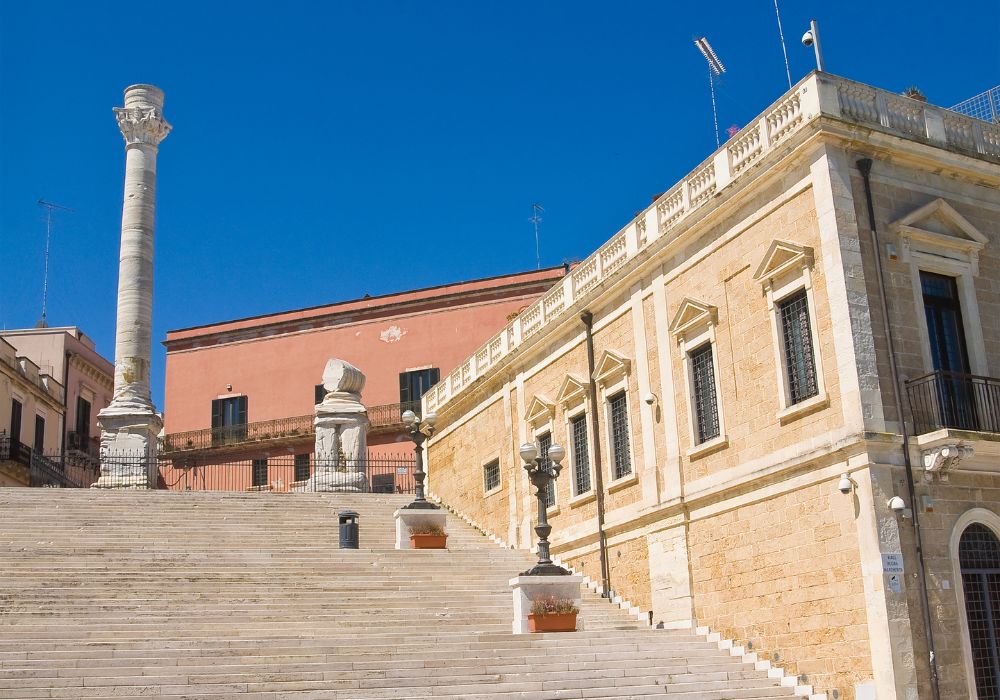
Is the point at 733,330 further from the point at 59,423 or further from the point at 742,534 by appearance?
the point at 59,423

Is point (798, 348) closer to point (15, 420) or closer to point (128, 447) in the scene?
point (128, 447)

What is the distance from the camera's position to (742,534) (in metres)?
16.7

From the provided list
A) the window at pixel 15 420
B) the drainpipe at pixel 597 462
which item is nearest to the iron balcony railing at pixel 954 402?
the drainpipe at pixel 597 462

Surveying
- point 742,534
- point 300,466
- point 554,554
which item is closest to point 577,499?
point 554,554

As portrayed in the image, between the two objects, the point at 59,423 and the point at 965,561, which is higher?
the point at 59,423

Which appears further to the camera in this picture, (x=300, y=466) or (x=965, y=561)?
(x=300, y=466)

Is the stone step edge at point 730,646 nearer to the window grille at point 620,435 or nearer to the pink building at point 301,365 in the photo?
the window grille at point 620,435

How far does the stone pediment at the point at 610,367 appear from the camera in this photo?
20.6 meters

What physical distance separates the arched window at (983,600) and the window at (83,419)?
39.4 meters

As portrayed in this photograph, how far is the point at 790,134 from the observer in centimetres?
1623

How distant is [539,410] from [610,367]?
11.5 feet

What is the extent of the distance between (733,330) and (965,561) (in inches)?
195

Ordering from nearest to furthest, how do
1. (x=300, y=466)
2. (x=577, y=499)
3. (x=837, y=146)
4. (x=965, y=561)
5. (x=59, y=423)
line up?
1. (x=965, y=561)
2. (x=837, y=146)
3. (x=577, y=499)
4. (x=300, y=466)
5. (x=59, y=423)

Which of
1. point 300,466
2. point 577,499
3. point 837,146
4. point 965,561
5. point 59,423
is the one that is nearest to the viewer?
point 965,561
